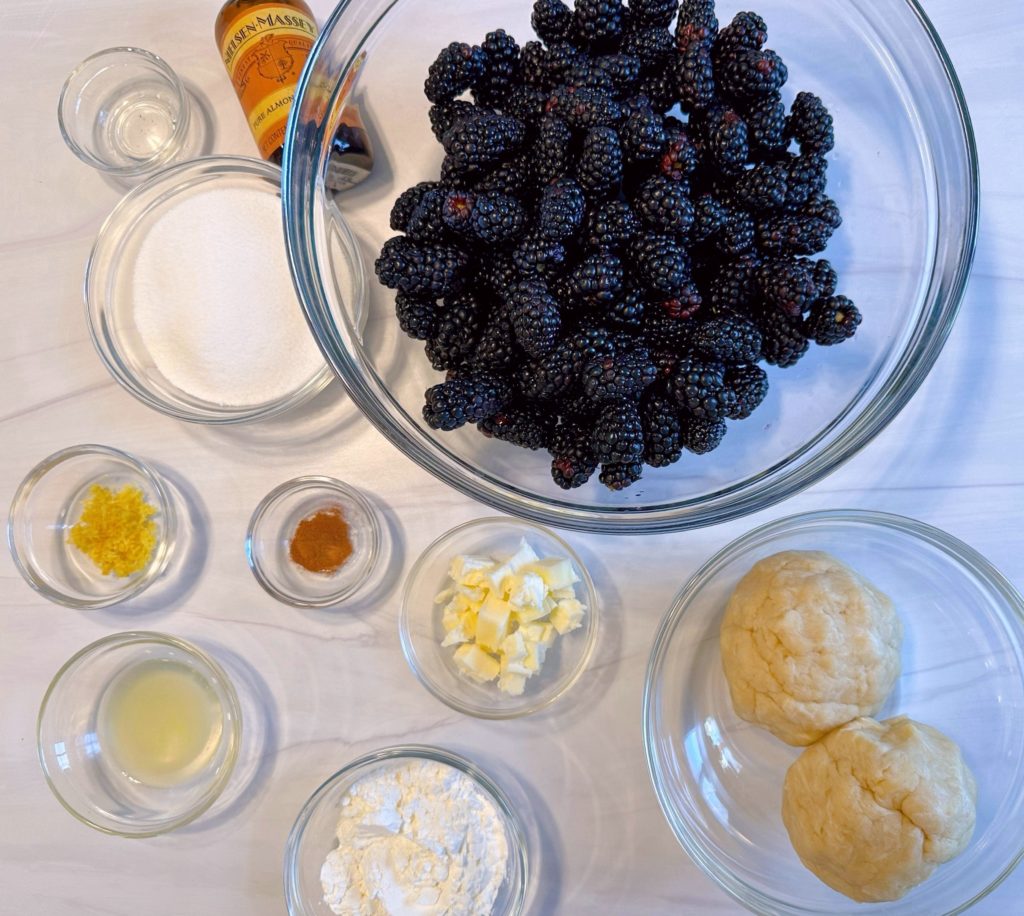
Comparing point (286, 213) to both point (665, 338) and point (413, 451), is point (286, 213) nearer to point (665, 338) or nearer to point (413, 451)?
point (413, 451)

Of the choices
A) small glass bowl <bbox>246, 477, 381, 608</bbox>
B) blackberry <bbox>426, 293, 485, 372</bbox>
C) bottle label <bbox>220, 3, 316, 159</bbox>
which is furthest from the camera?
small glass bowl <bbox>246, 477, 381, 608</bbox>

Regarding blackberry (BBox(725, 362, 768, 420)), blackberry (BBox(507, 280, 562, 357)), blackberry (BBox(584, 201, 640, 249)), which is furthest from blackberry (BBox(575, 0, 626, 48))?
blackberry (BBox(725, 362, 768, 420))

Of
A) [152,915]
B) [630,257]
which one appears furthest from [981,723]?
[152,915]

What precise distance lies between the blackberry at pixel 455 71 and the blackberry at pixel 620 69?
0.15 meters

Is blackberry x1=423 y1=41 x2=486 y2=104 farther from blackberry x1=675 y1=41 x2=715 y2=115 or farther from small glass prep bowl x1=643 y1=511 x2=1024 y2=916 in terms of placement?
small glass prep bowl x1=643 y1=511 x2=1024 y2=916

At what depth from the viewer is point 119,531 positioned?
128 cm

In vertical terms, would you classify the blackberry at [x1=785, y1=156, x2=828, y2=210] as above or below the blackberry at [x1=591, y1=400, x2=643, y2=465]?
above

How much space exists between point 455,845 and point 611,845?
0.79ft

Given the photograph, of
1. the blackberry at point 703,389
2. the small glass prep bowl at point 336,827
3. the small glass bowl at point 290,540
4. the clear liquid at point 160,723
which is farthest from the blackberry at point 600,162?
the clear liquid at point 160,723

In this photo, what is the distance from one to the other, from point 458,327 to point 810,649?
2.01 ft

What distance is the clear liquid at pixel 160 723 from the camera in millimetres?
1293

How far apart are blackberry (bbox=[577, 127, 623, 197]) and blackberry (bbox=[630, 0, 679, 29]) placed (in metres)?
0.20

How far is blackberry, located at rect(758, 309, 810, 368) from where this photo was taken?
3.11 ft

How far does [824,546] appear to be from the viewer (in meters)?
1.18
